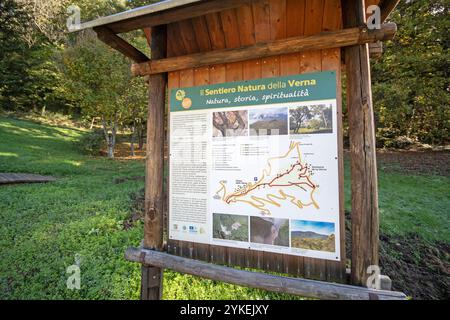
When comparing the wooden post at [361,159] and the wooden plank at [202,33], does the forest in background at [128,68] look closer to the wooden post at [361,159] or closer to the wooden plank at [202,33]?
the wooden post at [361,159]

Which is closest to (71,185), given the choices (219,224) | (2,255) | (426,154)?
(2,255)

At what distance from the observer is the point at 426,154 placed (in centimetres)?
1114

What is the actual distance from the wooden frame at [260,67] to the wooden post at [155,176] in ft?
0.03

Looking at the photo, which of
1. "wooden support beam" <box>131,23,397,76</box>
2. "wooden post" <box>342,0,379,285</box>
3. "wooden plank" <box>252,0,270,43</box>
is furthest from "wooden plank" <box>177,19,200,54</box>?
"wooden post" <box>342,0,379,285</box>

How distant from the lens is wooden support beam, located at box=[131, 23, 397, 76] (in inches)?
77.5

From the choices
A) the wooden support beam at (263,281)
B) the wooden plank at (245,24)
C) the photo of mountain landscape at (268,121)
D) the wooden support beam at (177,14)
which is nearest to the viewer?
the wooden support beam at (263,281)

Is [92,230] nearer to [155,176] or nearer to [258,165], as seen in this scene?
[155,176]

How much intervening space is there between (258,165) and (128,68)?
12.9 meters

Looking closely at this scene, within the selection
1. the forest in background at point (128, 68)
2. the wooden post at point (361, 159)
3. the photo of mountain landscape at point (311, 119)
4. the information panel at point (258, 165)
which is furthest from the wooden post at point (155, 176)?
the forest in background at point (128, 68)

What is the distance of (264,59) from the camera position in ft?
7.55

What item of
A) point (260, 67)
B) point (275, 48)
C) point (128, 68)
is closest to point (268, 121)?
point (260, 67)

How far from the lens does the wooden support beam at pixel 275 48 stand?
6.46 ft

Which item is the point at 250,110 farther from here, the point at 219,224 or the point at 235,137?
the point at 219,224
